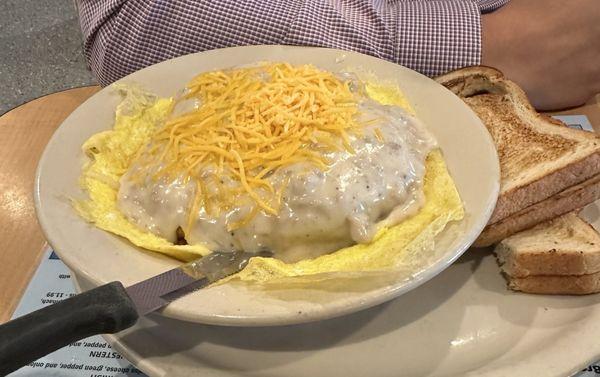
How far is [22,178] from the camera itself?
4.10ft

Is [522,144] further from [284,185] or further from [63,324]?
[63,324]

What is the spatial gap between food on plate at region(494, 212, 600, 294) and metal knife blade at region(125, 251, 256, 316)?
43cm

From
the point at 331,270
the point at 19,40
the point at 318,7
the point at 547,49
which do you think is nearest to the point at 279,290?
the point at 331,270

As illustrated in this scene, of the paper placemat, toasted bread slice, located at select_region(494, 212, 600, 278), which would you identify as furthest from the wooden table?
toasted bread slice, located at select_region(494, 212, 600, 278)

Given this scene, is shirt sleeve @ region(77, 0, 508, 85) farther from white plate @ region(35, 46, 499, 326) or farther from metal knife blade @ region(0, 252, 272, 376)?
metal knife blade @ region(0, 252, 272, 376)

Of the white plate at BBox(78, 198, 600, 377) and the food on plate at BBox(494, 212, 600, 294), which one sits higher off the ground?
the food on plate at BBox(494, 212, 600, 294)

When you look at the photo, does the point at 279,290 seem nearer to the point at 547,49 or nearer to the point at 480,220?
the point at 480,220

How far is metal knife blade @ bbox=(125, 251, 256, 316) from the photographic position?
2.20ft

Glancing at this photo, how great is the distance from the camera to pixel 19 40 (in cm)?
284

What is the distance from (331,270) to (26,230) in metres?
0.71

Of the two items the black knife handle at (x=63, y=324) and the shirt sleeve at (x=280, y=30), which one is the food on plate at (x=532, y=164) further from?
the black knife handle at (x=63, y=324)

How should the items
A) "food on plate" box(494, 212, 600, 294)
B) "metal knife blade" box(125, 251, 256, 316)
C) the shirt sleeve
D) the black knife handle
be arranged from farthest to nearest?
the shirt sleeve
"food on plate" box(494, 212, 600, 294)
"metal knife blade" box(125, 251, 256, 316)
the black knife handle

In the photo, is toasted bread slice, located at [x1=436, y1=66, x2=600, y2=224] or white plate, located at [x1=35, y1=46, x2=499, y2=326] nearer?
white plate, located at [x1=35, y1=46, x2=499, y2=326]

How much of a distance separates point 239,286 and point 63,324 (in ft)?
0.69
